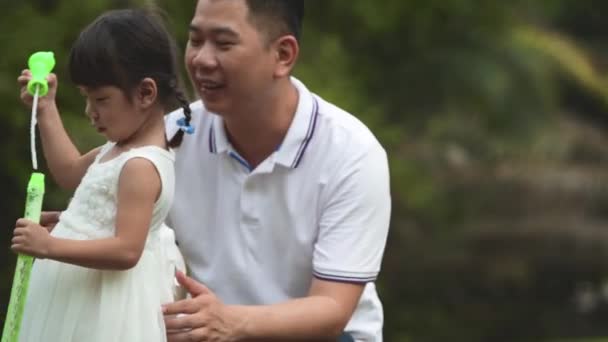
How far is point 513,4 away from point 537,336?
12.8ft

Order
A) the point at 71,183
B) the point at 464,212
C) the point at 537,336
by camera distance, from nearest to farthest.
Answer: the point at 71,183 → the point at 464,212 → the point at 537,336

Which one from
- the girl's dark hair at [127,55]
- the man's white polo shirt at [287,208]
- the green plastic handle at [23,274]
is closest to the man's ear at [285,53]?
the man's white polo shirt at [287,208]

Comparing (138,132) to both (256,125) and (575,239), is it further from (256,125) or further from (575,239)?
(575,239)

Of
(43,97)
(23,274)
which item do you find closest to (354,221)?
(43,97)

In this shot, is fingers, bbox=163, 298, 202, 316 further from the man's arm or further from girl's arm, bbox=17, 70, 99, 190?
girl's arm, bbox=17, 70, 99, 190

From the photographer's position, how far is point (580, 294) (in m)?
15.7

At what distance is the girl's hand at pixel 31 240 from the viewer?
3.15 metres

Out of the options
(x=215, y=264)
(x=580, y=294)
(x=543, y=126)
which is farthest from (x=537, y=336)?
(x=215, y=264)

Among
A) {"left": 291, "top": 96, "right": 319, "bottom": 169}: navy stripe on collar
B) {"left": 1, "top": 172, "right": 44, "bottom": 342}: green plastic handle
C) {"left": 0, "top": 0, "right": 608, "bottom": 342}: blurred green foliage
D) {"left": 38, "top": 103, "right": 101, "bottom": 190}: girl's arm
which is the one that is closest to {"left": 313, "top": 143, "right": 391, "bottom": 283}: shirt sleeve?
{"left": 291, "top": 96, "right": 319, "bottom": 169}: navy stripe on collar

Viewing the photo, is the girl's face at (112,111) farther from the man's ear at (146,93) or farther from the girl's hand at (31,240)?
the girl's hand at (31,240)

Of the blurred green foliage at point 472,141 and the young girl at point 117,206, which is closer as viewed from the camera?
the young girl at point 117,206

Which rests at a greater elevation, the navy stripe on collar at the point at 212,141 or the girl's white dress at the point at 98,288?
the navy stripe on collar at the point at 212,141

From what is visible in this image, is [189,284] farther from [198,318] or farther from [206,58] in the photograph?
[206,58]

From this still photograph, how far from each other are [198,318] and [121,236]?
313mm
